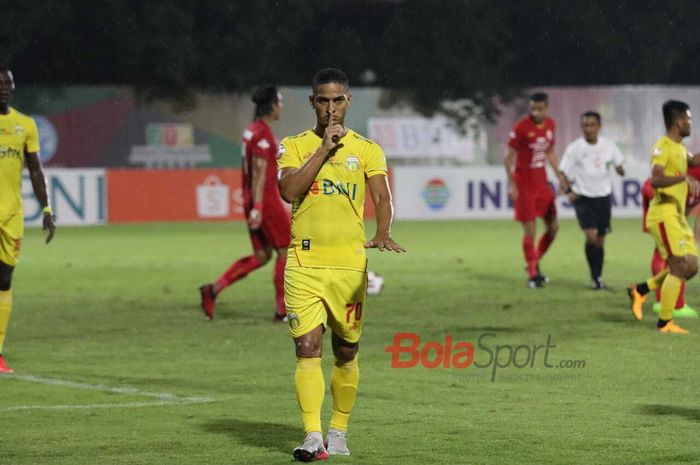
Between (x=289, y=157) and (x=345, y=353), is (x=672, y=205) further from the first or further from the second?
(x=289, y=157)

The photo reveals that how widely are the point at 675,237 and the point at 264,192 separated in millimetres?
3975

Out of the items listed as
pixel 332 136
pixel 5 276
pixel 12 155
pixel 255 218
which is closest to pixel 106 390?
pixel 5 276

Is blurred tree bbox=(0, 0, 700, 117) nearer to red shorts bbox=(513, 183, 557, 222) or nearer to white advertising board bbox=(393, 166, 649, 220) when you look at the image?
white advertising board bbox=(393, 166, 649, 220)

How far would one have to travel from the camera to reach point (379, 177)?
828 cm

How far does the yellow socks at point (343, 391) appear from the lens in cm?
834

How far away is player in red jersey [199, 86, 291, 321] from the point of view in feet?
49.2

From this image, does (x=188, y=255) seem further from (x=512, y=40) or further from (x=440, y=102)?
(x=512, y=40)

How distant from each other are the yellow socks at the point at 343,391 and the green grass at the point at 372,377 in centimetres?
23

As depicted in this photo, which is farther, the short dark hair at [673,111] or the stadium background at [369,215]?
the short dark hair at [673,111]

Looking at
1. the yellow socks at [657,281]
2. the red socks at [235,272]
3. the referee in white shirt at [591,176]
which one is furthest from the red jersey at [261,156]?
the referee in white shirt at [591,176]

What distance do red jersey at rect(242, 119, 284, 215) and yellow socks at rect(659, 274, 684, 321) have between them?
12.2 feet

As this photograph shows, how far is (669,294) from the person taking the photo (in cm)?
1389

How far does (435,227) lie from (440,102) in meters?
8.93

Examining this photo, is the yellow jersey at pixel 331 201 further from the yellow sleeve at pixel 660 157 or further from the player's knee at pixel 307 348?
the yellow sleeve at pixel 660 157
